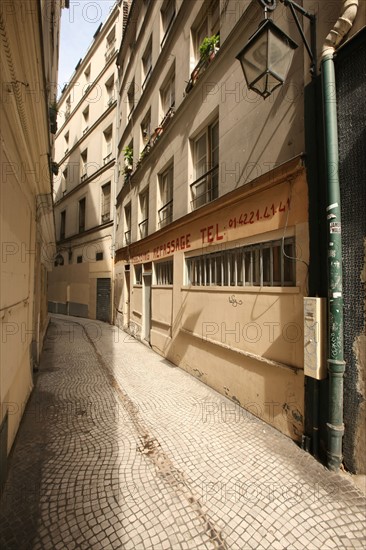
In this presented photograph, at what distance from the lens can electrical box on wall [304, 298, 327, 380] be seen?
3.03 meters

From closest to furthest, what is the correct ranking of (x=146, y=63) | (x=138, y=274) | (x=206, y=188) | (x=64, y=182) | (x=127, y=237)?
(x=206, y=188) < (x=138, y=274) < (x=146, y=63) < (x=127, y=237) < (x=64, y=182)

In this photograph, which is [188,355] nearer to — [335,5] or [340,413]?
[340,413]

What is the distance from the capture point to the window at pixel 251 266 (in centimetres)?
371

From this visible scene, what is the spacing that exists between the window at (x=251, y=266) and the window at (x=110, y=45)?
17.2m

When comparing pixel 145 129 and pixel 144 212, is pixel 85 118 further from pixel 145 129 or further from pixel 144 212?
pixel 144 212

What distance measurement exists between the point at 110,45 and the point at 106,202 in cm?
1022

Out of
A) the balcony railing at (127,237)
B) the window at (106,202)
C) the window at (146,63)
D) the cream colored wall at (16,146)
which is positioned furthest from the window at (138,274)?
the window at (146,63)

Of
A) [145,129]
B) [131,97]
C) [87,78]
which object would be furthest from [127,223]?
[87,78]

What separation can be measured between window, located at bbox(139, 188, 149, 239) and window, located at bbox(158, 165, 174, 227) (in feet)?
4.96

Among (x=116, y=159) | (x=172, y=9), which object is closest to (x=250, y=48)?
(x=172, y=9)

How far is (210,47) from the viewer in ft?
18.3

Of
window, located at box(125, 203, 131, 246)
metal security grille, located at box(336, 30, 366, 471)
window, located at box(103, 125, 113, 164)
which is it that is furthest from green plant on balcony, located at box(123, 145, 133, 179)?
metal security grille, located at box(336, 30, 366, 471)

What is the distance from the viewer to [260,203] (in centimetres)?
402

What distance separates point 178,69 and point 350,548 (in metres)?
9.43
